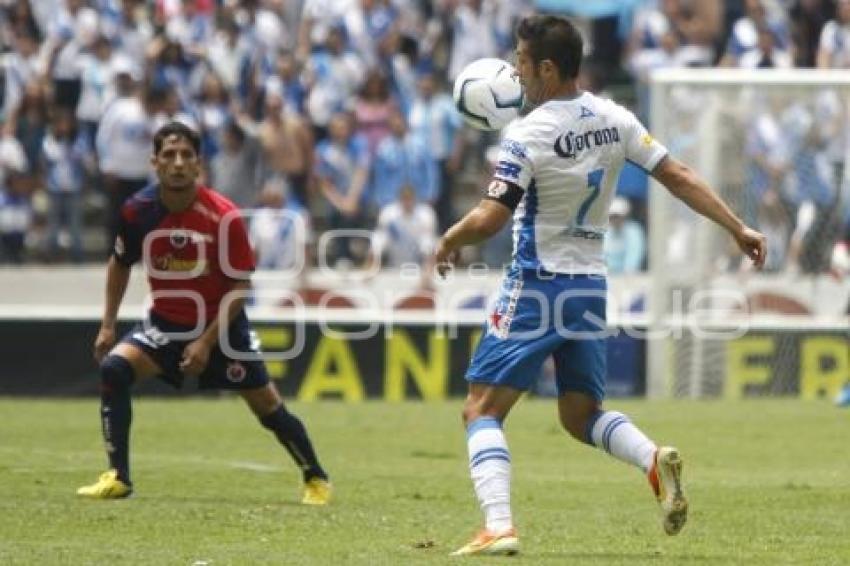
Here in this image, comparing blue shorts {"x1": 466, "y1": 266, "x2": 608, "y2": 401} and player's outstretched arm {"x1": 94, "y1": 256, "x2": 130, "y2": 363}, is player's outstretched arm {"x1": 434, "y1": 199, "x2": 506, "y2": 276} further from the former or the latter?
player's outstretched arm {"x1": 94, "y1": 256, "x2": 130, "y2": 363}

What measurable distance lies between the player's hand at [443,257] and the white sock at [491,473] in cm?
75

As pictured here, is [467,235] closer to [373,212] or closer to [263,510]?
[263,510]

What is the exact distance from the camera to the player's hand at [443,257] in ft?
29.9

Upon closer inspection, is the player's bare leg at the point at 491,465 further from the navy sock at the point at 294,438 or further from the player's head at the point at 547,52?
the navy sock at the point at 294,438

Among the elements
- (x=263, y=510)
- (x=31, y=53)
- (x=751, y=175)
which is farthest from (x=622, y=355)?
(x=263, y=510)

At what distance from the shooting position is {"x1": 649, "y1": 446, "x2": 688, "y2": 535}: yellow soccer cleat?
942cm

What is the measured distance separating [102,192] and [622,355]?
6.96 metres

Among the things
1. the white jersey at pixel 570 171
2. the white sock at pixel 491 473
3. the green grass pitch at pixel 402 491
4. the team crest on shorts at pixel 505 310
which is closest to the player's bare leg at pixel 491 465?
the white sock at pixel 491 473

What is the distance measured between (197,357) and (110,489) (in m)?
0.89

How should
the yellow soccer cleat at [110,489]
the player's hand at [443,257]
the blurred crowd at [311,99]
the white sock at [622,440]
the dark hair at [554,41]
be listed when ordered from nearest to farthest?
1. the player's hand at [443,257]
2. the dark hair at [554,41]
3. the white sock at [622,440]
4. the yellow soccer cleat at [110,489]
5. the blurred crowd at [311,99]

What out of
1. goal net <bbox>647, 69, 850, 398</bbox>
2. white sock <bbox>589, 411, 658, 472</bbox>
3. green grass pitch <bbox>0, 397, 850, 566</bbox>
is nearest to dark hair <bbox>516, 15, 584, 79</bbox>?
white sock <bbox>589, 411, 658, 472</bbox>

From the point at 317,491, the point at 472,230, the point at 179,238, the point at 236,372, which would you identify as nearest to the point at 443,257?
the point at 472,230

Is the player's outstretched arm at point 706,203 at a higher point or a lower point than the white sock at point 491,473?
higher

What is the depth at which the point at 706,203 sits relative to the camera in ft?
31.8
